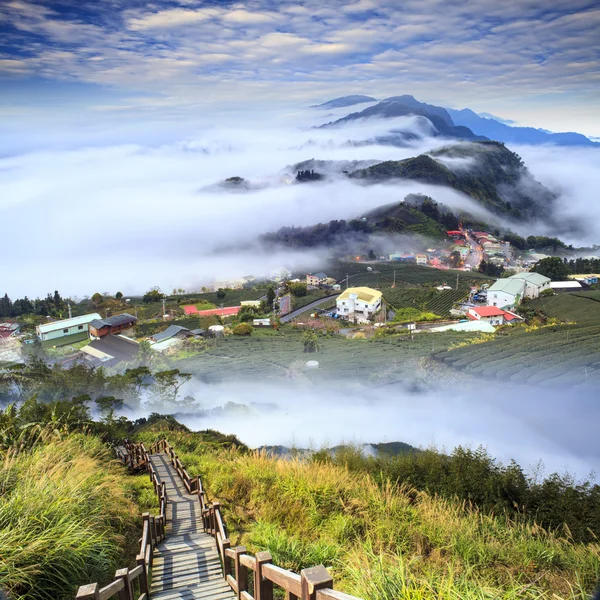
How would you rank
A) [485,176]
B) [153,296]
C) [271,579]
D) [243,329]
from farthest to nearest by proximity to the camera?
[485,176]
[153,296]
[243,329]
[271,579]

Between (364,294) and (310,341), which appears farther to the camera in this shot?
(364,294)

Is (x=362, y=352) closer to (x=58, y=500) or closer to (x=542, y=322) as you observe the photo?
(x=542, y=322)

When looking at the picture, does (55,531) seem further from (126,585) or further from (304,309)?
(304,309)

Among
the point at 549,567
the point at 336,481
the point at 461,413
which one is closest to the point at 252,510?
the point at 336,481

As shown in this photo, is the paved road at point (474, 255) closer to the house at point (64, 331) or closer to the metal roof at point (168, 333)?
the metal roof at point (168, 333)

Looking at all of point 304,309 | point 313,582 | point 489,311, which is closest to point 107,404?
point 304,309

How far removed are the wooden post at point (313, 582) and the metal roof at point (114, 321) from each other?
19361 millimetres

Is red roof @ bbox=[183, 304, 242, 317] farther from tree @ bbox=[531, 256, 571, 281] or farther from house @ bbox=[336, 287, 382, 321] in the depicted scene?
tree @ bbox=[531, 256, 571, 281]

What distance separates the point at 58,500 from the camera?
9.91ft

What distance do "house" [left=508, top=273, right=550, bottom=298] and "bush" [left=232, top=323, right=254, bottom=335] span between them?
9150 mm

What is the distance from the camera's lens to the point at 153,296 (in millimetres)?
21297

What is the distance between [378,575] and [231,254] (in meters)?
21.1

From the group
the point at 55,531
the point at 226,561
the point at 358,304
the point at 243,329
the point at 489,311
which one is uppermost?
the point at 55,531

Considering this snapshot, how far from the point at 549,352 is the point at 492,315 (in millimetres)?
2633
